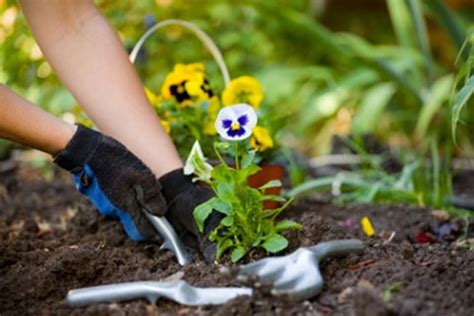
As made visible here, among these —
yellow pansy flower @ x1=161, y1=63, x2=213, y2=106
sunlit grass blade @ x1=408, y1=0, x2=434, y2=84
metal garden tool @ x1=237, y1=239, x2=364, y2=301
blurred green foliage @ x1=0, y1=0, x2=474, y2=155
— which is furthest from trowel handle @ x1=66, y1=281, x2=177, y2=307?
sunlit grass blade @ x1=408, y1=0, x2=434, y2=84

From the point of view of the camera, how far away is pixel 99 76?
1772mm

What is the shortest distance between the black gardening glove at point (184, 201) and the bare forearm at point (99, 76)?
0.13 feet

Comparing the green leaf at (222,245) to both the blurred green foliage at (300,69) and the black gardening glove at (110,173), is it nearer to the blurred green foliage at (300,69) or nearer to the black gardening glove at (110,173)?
the black gardening glove at (110,173)

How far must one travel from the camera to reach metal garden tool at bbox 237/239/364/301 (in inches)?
50.8

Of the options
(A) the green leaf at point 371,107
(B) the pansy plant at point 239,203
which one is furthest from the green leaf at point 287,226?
(A) the green leaf at point 371,107

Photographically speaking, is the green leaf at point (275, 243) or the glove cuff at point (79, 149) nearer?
the green leaf at point (275, 243)

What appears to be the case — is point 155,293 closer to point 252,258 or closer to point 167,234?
point 252,258

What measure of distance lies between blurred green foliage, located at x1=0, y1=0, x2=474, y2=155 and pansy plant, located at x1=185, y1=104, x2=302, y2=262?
1.27 m

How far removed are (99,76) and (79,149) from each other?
9.4 inches

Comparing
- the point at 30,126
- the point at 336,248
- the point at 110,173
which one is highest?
the point at 30,126

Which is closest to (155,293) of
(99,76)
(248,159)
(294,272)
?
(294,272)

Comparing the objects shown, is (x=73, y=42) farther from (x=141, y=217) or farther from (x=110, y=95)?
(x=141, y=217)

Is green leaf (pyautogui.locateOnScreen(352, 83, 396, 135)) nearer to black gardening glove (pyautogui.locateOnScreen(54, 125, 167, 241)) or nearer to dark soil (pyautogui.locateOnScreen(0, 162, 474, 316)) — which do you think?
dark soil (pyautogui.locateOnScreen(0, 162, 474, 316))

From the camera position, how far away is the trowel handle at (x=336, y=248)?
1.42 meters
